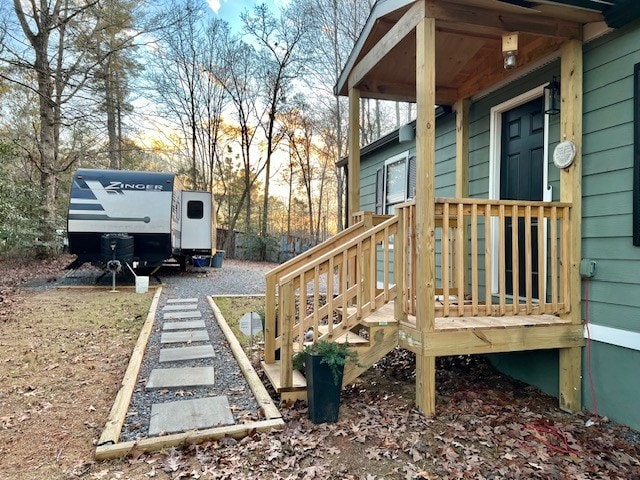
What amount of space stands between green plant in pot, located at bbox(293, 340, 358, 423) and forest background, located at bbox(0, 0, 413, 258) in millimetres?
9591

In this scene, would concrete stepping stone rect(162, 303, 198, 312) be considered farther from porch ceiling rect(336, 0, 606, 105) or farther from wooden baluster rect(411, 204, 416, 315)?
wooden baluster rect(411, 204, 416, 315)

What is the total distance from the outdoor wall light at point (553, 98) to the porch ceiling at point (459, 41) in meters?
0.31

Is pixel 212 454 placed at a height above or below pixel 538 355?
below

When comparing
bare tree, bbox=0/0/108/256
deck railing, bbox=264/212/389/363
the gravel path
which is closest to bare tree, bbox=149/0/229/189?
bare tree, bbox=0/0/108/256

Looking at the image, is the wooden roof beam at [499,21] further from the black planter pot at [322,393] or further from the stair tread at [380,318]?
the black planter pot at [322,393]

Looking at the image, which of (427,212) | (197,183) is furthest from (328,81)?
(427,212)

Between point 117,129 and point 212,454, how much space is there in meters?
16.5

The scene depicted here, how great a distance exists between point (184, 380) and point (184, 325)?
7.29 feet

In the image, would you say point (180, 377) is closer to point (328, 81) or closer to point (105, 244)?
point (105, 244)

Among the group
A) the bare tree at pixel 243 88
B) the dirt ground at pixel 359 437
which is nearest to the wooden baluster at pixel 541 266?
the dirt ground at pixel 359 437

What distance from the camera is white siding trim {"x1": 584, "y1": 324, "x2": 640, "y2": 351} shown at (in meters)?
3.14

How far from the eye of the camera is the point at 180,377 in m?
3.92

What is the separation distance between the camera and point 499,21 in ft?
11.0

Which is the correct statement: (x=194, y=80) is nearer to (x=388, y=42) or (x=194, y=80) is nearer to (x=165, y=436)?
(x=388, y=42)
